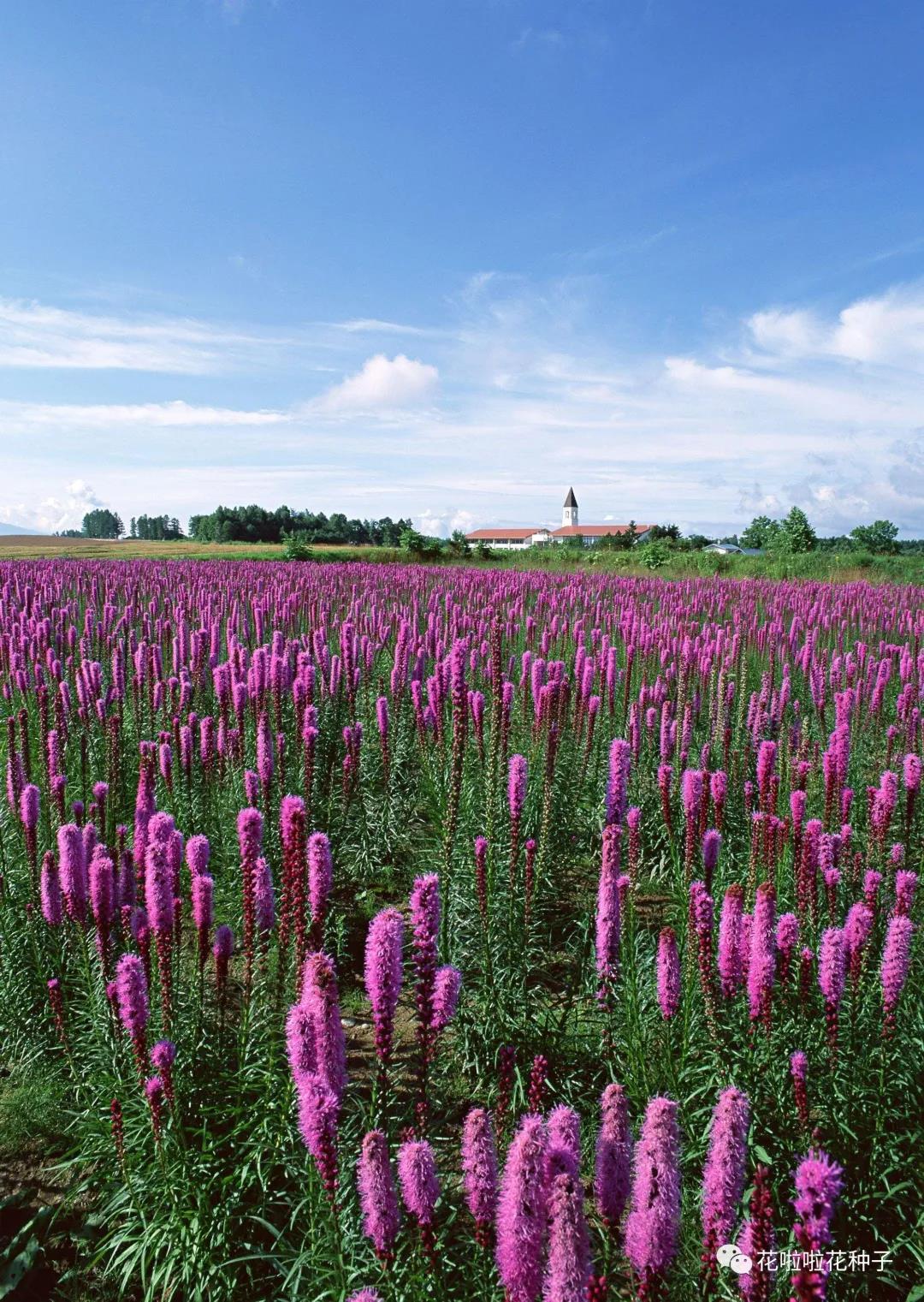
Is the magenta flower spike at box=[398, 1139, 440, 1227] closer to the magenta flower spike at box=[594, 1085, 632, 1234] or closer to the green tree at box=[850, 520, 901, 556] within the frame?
the magenta flower spike at box=[594, 1085, 632, 1234]

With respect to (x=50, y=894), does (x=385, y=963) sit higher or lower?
higher

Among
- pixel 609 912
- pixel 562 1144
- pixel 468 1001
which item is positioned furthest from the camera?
pixel 468 1001

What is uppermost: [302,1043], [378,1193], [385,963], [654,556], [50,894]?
[654,556]

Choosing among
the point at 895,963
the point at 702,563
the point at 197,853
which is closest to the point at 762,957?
the point at 895,963

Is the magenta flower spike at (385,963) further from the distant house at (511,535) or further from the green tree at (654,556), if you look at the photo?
the distant house at (511,535)

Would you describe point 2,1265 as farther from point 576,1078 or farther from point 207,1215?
point 576,1078

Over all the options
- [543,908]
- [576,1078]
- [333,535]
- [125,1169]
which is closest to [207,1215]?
[125,1169]

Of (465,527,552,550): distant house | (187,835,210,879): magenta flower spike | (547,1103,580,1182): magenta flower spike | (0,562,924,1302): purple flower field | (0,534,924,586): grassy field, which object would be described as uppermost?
(465,527,552,550): distant house

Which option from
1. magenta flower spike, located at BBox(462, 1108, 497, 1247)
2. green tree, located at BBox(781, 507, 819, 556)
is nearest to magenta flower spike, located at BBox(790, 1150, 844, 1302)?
magenta flower spike, located at BBox(462, 1108, 497, 1247)

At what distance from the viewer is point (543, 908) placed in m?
4.95

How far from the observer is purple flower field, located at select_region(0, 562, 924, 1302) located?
5.59 ft

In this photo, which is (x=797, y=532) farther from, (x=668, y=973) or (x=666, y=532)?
(x=668, y=973)

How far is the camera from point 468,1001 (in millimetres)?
4020

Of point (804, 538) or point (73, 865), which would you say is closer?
point (73, 865)
